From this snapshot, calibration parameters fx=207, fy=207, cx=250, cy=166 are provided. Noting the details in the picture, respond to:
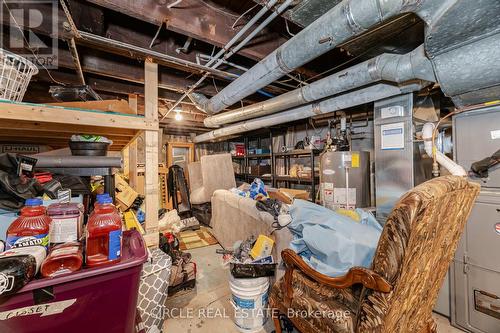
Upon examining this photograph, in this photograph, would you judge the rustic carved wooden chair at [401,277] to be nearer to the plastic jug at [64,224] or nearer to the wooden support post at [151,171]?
the wooden support post at [151,171]

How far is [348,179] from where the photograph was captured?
264 cm

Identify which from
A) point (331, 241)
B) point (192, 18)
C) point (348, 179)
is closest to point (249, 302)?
point (331, 241)

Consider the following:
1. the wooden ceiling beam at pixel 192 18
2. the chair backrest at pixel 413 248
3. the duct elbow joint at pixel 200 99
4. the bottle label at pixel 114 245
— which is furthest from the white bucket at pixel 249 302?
the duct elbow joint at pixel 200 99

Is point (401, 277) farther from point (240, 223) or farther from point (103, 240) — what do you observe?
point (240, 223)

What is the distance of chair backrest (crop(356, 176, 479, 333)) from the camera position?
2.57 feet

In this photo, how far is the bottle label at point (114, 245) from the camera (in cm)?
75

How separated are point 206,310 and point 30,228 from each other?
1.78 m

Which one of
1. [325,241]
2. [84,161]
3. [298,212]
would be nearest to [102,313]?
[84,161]

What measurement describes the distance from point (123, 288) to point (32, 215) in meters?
0.44

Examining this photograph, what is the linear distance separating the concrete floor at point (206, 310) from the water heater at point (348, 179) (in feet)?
4.25

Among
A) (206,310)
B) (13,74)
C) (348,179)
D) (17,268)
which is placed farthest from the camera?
(348,179)

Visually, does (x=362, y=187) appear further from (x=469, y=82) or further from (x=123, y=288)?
(x=123, y=288)

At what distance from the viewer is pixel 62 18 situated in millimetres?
1285

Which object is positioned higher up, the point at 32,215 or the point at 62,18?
the point at 62,18
